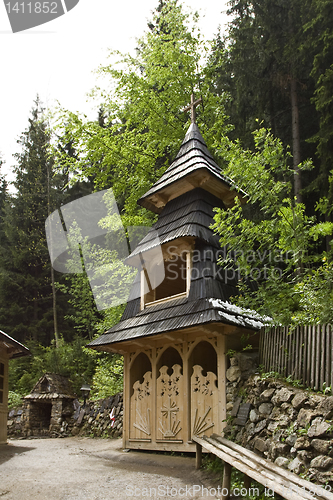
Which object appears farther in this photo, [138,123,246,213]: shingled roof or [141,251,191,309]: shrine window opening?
[141,251,191,309]: shrine window opening

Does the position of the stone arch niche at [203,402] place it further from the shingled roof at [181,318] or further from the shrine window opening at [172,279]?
the shrine window opening at [172,279]

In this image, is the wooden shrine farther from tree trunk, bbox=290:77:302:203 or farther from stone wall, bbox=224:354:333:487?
tree trunk, bbox=290:77:302:203

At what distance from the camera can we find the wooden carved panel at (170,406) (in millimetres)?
9016

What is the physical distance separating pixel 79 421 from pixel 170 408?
8876 mm

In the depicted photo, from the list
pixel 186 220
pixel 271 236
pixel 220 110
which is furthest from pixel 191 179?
pixel 220 110

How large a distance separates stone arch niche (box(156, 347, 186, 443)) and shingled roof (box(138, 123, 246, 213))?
16.3 feet

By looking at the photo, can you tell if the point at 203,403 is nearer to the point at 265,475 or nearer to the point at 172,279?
the point at 265,475

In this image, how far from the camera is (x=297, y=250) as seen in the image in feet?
24.0

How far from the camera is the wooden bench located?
3824 millimetres

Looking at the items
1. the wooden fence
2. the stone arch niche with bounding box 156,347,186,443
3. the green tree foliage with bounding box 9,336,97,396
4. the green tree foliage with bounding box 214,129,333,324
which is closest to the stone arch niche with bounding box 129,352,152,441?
the stone arch niche with bounding box 156,347,186,443

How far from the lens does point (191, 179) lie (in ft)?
36.2

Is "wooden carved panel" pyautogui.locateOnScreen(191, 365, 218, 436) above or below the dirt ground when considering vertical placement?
above

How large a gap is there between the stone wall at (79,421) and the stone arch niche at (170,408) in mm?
5218

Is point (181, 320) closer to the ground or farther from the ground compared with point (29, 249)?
closer to the ground
